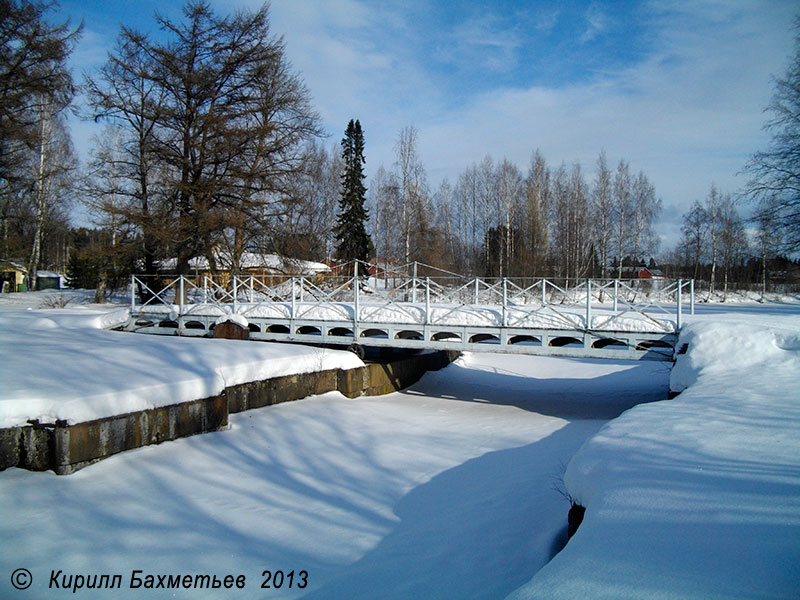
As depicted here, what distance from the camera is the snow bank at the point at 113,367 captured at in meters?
6.68

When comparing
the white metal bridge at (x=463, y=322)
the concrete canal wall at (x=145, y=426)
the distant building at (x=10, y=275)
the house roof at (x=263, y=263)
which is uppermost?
the house roof at (x=263, y=263)

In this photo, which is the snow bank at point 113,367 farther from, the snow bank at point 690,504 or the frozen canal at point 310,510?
the snow bank at point 690,504

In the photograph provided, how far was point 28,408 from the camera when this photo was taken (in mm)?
6395

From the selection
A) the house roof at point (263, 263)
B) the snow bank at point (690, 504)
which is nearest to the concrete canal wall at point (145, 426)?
the snow bank at point (690, 504)

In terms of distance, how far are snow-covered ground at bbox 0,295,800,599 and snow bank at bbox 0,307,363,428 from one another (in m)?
0.27

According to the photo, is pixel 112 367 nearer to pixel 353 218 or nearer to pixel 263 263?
pixel 263 263

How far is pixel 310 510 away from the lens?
6.37 metres

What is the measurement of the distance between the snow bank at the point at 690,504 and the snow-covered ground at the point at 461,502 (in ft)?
0.05

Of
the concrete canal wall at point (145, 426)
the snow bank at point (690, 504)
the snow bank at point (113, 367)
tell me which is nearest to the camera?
the snow bank at point (690, 504)

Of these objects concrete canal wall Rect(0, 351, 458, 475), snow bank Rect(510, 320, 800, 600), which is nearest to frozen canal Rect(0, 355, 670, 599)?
concrete canal wall Rect(0, 351, 458, 475)

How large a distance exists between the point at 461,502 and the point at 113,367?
624 cm

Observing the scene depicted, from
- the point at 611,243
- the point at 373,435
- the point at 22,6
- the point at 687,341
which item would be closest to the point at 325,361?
the point at 373,435

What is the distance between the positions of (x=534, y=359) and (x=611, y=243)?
67.7 ft

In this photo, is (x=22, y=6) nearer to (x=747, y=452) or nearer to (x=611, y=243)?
(x=747, y=452)
